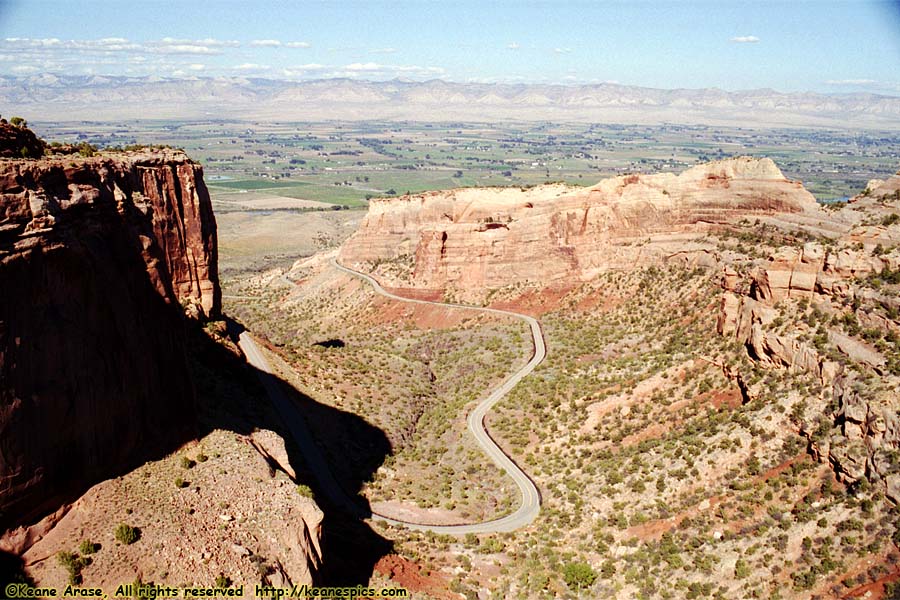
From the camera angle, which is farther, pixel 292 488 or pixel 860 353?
pixel 860 353

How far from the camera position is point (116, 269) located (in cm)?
2681

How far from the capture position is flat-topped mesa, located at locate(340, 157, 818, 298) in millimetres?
64062

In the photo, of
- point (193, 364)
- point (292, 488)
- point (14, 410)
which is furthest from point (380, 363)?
point (14, 410)

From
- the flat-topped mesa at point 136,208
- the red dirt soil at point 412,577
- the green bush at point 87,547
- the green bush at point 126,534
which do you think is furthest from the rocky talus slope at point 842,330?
the flat-topped mesa at point 136,208

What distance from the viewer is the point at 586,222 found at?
246 ft

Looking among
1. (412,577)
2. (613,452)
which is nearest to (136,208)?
(412,577)

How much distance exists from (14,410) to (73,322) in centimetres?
367

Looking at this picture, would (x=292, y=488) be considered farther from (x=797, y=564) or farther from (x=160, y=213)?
(x=160, y=213)

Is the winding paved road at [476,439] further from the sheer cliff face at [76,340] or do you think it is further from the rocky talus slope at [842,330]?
the rocky talus slope at [842,330]

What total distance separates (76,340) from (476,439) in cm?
2975

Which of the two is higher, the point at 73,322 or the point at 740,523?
the point at 73,322

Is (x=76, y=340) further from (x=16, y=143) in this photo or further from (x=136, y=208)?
(x=136, y=208)

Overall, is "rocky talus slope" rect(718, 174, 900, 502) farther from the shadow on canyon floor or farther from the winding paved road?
the shadow on canyon floor

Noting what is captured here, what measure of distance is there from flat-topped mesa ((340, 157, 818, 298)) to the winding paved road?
50.9ft
